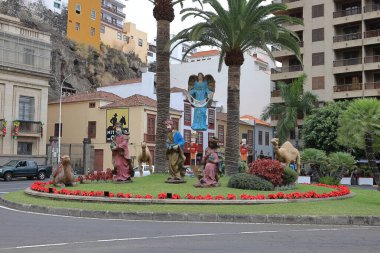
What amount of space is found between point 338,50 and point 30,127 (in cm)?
3482

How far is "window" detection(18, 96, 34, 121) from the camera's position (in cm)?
4766

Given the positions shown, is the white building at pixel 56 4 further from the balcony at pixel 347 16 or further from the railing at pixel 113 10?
the balcony at pixel 347 16

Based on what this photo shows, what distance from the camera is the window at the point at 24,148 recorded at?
47156 millimetres

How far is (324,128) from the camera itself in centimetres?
4834

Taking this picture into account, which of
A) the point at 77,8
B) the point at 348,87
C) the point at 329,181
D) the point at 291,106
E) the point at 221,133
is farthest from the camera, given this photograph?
the point at 77,8

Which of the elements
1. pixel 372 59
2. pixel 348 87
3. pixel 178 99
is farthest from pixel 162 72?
pixel 372 59

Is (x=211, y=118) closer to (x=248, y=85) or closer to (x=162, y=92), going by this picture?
(x=248, y=85)

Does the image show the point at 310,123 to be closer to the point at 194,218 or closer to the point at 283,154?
the point at 283,154

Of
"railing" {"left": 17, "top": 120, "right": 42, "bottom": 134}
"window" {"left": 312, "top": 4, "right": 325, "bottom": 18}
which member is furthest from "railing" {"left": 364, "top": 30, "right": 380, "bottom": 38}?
"railing" {"left": 17, "top": 120, "right": 42, "bottom": 134}

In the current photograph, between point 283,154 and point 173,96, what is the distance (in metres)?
38.1

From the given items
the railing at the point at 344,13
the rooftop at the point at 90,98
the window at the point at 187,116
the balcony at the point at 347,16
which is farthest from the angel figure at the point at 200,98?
the railing at the point at 344,13

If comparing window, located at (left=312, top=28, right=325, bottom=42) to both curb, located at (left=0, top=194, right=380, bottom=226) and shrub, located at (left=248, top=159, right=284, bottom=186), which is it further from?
curb, located at (left=0, top=194, right=380, bottom=226)

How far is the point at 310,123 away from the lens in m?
49.6

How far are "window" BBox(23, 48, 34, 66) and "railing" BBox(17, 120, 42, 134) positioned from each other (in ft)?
18.4
